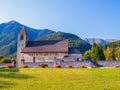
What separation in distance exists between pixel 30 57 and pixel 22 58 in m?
2.46

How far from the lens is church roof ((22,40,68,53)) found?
80312 millimetres

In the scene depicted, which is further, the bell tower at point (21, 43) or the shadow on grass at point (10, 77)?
the bell tower at point (21, 43)

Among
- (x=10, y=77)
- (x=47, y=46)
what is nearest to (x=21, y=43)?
(x=47, y=46)

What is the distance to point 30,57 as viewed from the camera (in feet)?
271

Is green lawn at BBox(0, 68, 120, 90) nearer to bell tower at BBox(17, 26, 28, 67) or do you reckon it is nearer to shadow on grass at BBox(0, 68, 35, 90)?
shadow on grass at BBox(0, 68, 35, 90)

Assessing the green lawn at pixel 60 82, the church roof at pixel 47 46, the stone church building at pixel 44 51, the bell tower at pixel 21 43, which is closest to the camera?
the green lawn at pixel 60 82

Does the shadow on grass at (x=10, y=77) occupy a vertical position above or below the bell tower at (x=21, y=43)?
below

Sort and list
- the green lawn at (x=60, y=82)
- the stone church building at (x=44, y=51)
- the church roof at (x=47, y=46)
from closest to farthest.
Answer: the green lawn at (x=60, y=82) → the stone church building at (x=44, y=51) → the church roof at (x=47, y=46)

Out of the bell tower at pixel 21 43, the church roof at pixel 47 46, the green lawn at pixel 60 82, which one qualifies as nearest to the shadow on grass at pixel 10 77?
the green lawn at pixel 60 82

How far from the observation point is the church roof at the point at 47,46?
80.3 meters

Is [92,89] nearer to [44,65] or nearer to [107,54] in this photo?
[44,65]

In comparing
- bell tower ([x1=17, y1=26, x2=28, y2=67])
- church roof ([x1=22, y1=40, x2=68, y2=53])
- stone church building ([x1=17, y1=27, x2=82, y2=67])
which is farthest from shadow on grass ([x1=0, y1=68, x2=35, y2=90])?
bell tower ([x1=17, y1=26, x2=28, y2=67])

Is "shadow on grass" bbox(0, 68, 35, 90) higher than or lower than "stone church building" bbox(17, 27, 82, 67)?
lower

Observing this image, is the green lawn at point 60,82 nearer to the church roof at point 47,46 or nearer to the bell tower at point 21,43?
the church roof at point 47,46
